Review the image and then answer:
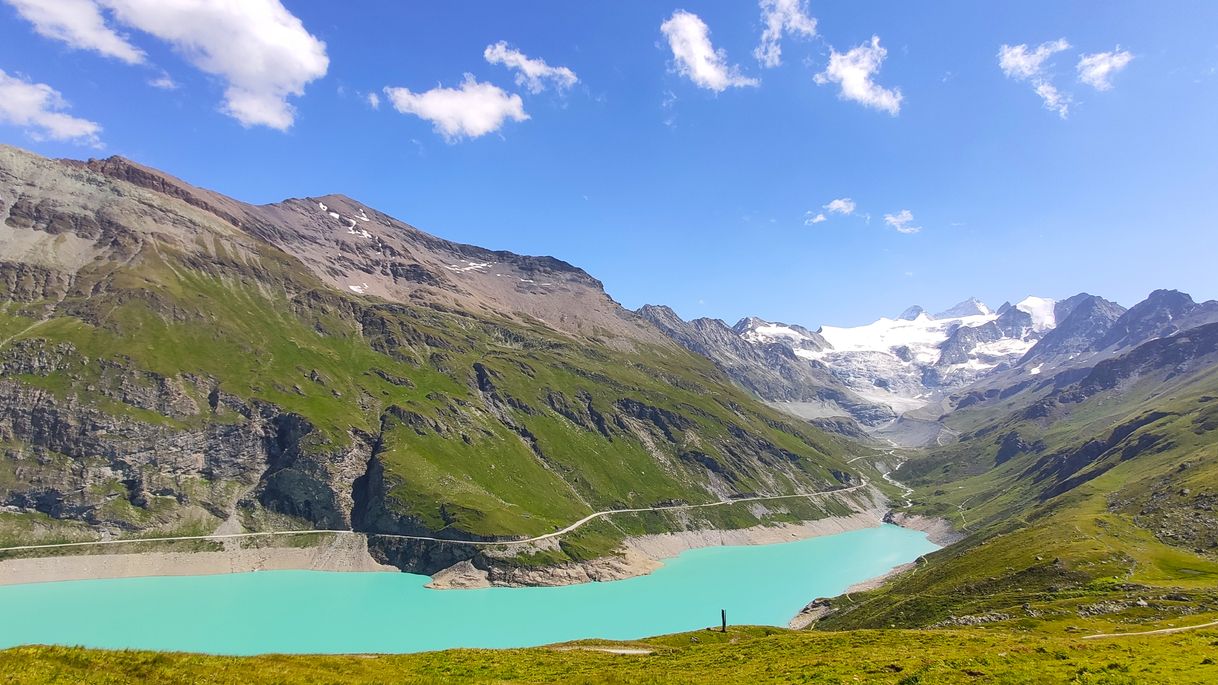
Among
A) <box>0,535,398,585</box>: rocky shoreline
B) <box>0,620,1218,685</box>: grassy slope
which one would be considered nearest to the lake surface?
<box>0,535,398,585</box>: rocky shoreline

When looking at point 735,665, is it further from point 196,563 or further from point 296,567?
point 196,563

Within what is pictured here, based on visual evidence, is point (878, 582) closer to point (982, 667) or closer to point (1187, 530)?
point (1187, 530)

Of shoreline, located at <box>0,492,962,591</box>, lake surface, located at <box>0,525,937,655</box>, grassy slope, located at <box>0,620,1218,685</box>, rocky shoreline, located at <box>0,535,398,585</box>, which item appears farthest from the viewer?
shoreline, located at <box>0,492,962,591</box>

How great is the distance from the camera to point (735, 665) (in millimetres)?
36750

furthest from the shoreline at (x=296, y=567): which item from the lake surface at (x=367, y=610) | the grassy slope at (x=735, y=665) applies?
the grassy slope at (x=735, y=665)

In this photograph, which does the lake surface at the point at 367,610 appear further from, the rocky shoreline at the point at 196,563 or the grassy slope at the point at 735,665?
the grassy slope at the point at 735,665

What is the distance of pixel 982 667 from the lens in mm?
28406

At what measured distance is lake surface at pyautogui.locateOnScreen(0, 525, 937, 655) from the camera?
10675 cm

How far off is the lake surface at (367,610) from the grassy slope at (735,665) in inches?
3008

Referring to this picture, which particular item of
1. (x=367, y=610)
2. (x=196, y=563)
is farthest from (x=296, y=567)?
(x=367, y=610)

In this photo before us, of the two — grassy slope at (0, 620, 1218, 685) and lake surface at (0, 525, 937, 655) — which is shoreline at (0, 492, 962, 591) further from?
grassy slope at (0, 620, 1218, 685)

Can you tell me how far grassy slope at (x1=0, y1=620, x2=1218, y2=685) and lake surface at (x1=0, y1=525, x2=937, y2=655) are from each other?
251 ft

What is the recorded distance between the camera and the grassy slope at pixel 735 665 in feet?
68.7

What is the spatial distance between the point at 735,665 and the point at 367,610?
385 feet
